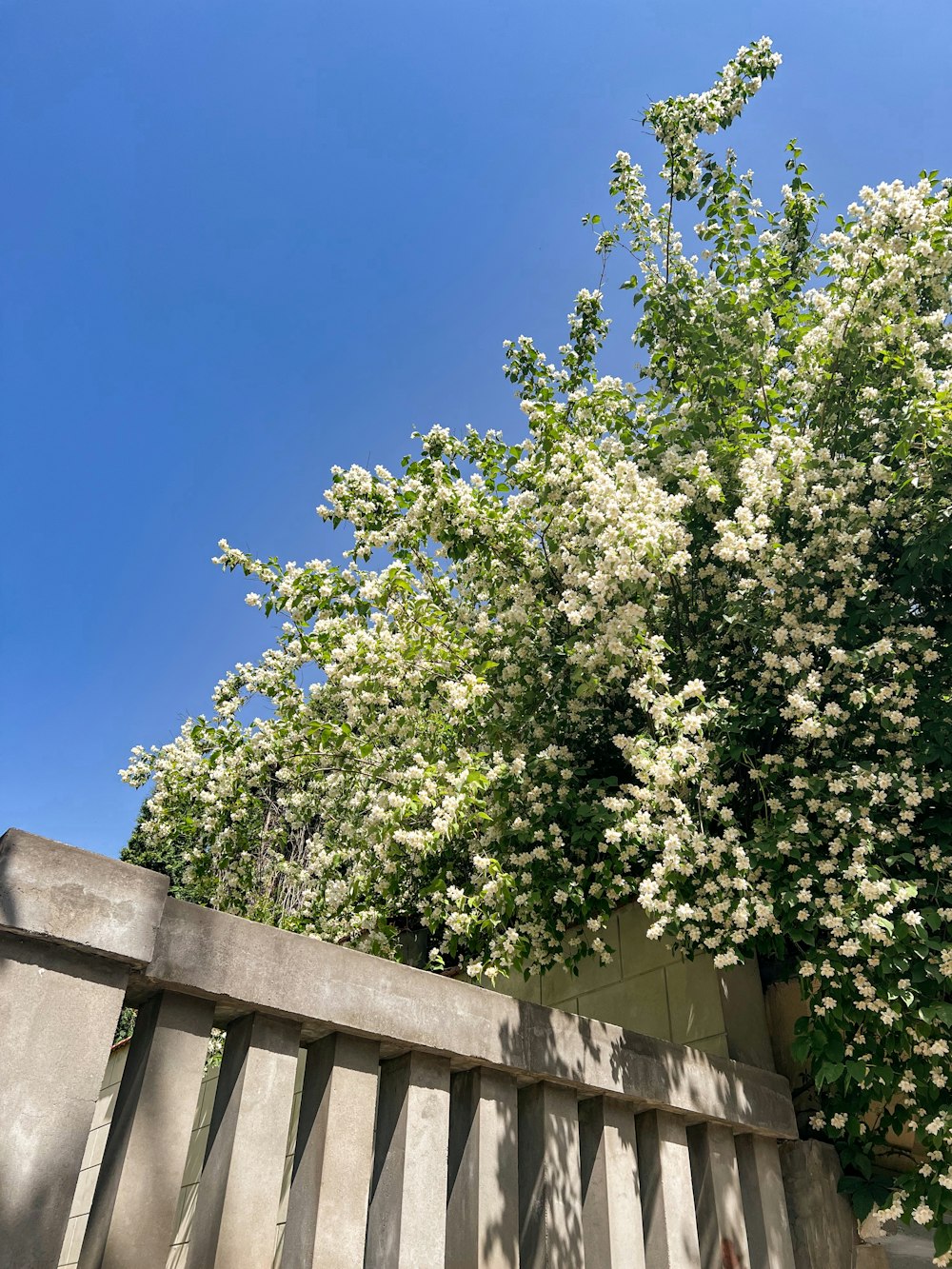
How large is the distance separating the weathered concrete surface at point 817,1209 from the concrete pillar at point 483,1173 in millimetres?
1963

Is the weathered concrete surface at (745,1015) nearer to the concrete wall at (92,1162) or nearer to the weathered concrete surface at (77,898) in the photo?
the weathered concrete surface at (77,898)

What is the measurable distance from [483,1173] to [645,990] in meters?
2.63

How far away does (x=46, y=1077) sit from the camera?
2.38m

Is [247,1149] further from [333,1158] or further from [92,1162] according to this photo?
[92,1162]

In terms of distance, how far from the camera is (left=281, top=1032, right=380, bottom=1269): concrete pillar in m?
2.82

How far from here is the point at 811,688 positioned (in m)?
4.77

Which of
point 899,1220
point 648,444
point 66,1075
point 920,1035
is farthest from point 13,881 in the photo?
point 648,444

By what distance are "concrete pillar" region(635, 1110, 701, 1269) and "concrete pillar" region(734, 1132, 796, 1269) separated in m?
0.46

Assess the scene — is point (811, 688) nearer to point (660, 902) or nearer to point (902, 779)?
point (902, 779)

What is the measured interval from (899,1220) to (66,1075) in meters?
4.24

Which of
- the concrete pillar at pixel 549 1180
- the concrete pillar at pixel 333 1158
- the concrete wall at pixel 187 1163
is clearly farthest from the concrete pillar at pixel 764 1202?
the concrete wall at pixel 187 1163

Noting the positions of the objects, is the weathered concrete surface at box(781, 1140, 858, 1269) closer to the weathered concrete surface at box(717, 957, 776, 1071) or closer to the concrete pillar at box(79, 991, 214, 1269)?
the weathered concrete surface at box(717, 957, 776, 1071)

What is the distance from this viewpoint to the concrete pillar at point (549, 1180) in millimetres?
3412

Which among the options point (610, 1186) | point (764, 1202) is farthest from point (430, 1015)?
point (764, 1202)
